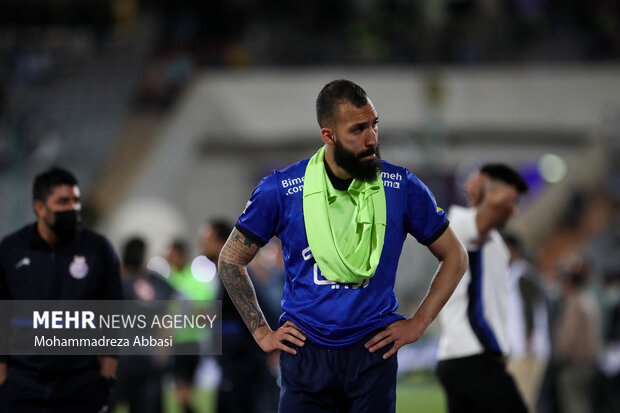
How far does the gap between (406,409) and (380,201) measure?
10941mm

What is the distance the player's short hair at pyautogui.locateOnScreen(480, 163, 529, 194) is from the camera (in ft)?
24.9

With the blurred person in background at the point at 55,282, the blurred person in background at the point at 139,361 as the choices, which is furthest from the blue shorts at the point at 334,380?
the blurred person in background at the point at 139,361

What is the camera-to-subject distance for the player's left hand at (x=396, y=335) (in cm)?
539

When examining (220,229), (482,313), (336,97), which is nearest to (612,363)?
(220,229)

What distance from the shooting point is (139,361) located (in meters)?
11.8

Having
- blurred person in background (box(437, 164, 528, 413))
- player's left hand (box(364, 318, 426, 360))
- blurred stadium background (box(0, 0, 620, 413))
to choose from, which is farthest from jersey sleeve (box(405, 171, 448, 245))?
blurred stadium background (box(0, 0, 620, 413))

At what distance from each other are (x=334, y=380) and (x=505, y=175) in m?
2.76

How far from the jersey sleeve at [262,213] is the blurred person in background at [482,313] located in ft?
7.52

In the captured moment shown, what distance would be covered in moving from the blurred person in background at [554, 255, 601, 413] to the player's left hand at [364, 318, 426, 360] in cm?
755

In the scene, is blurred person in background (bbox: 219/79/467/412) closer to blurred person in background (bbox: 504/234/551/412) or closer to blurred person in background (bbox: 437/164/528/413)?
blurred person in background (bbox: 437/164/528/413)

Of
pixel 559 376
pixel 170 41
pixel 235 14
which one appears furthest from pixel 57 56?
pixel 559 376

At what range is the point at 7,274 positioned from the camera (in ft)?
23.2

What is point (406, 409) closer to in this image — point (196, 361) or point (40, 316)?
point (196, 361)

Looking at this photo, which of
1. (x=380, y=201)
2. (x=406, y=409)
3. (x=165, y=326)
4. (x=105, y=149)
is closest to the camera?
(x=380, y=201)
